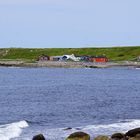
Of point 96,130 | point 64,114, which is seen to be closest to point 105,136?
point 96,130

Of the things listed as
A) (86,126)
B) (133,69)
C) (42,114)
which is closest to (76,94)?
(42,114)

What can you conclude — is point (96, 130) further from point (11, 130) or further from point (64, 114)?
point (64, 114)

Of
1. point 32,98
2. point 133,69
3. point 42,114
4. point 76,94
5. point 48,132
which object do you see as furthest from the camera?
point 133,69

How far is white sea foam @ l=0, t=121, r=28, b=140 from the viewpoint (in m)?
46.1

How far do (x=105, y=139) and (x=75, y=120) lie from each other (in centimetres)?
1901

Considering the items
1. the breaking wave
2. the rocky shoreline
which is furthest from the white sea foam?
the rocky shoreline

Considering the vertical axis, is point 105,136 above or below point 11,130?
above

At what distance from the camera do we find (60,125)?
54.0m

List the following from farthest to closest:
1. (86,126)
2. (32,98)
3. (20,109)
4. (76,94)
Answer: (76,94), (32,98), (20,109), (86,126)

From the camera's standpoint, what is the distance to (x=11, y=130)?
49.6 m

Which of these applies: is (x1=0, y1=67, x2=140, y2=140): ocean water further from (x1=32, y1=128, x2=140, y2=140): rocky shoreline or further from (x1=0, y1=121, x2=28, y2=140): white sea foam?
(x1=32, y1=128, x2=140, y2=140): rocky shoreline

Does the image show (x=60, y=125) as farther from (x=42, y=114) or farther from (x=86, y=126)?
(x=42, y=114)

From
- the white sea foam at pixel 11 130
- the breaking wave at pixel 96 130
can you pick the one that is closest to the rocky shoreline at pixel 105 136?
the breaking wave at pixel 96 130

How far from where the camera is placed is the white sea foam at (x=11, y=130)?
46.1m
